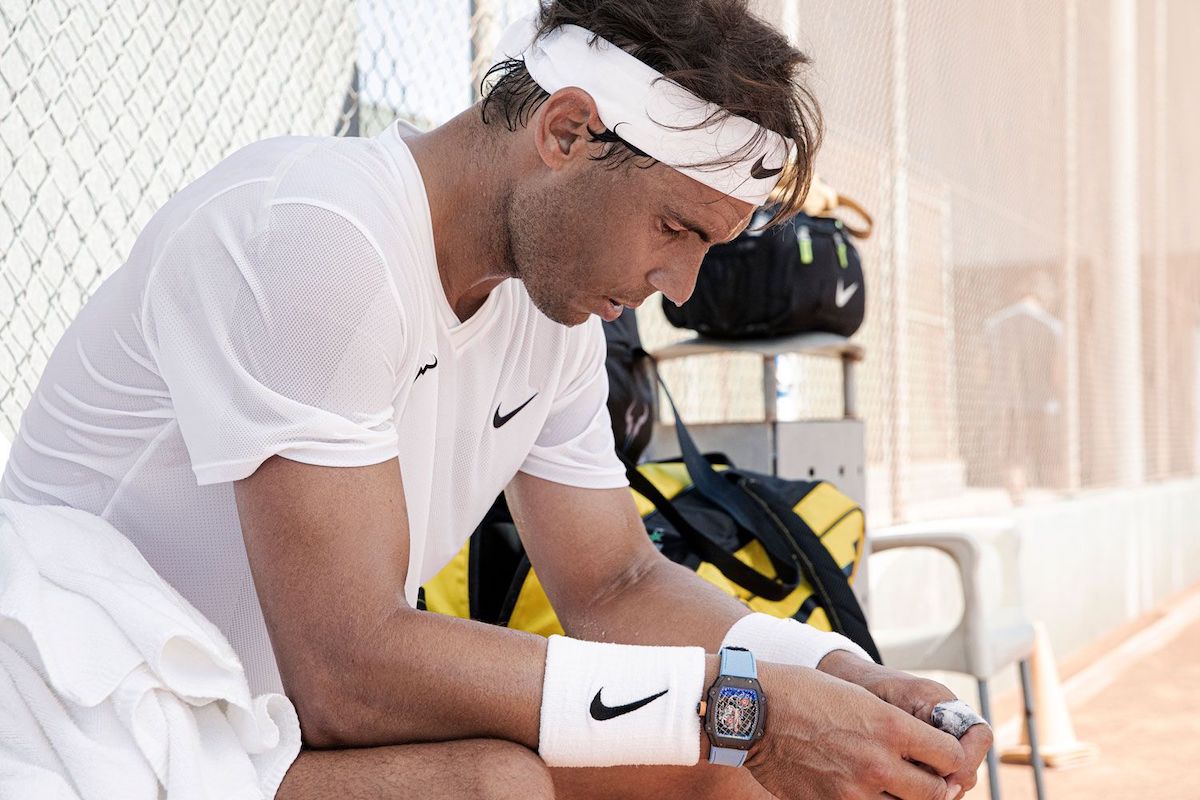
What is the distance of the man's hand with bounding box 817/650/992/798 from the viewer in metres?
1.33

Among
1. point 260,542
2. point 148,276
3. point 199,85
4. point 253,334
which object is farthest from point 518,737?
point 199,85

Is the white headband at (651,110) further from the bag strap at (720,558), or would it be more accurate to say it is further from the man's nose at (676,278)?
the bag strap at (720,558)

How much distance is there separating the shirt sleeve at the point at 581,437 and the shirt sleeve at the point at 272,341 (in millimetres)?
486

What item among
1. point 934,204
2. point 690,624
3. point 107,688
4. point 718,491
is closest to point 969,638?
point 718,491

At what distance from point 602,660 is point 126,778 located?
0.44 m

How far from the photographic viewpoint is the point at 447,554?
168 cm

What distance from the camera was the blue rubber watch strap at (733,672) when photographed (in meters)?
1.24

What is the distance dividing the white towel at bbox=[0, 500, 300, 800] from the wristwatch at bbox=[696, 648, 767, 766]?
15.9 inches

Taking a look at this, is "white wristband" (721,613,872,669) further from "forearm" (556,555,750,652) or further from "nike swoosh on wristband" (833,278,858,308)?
"nike swoosh on wristband" (833,278,858,308)

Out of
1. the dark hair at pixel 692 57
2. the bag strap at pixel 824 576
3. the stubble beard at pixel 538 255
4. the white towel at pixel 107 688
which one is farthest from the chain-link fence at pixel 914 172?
the white towel at pixel 107 688

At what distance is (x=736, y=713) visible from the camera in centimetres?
124

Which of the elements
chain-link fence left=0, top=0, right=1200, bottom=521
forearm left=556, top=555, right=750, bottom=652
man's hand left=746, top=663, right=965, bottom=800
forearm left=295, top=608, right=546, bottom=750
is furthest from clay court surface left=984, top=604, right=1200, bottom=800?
forearm left=295, top=608, right=546, bottom=750

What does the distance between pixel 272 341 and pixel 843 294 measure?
2.04 metres

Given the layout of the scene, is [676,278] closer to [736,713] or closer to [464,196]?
[464,196]
